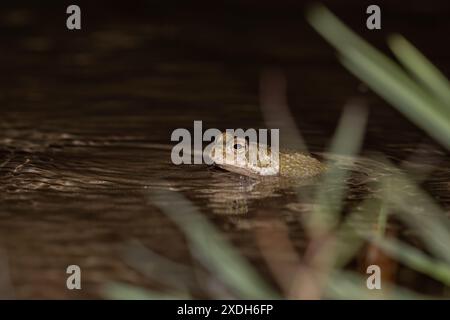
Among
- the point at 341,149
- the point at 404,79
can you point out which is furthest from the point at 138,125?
the point at 404,79

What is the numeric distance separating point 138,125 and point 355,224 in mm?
2630

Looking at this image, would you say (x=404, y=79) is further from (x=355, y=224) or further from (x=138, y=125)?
(x=138, y=125)

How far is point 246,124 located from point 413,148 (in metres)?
1.30

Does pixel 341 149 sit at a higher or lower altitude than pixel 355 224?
higher

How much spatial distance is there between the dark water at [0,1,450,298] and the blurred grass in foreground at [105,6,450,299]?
0.39 ft

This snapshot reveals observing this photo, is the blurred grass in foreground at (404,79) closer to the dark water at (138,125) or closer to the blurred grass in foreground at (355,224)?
the blurred grass in foreground at (355,224)

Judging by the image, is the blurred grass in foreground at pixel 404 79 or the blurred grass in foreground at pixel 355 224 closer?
the blurred grass in foreground at pixel 404 79

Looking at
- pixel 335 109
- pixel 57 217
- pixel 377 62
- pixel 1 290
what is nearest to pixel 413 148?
pixel 335 109

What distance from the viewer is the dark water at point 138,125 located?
14.5 ft

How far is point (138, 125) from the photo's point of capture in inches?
270

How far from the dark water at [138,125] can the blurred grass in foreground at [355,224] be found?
119 mm

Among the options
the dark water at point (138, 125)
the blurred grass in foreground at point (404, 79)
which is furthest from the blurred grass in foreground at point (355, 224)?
the dark water at point (138, 125)

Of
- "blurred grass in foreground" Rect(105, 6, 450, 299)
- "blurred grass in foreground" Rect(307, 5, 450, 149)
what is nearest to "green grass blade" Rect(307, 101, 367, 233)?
"blurred grass in foreground" Rect(105, 6, 450, 299)
